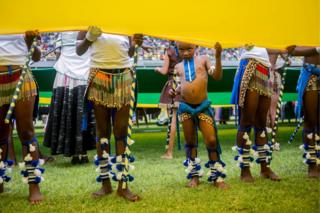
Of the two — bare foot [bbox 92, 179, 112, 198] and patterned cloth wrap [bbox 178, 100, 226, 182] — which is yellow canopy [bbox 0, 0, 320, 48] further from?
bare foot [bbox 92, 179, 112, 198]

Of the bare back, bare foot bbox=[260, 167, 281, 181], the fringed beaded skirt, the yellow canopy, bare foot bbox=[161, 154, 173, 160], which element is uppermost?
the yellow canopy

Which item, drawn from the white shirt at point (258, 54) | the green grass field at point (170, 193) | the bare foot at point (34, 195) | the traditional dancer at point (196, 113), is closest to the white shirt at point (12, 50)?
the bare foot at point (34, 195)

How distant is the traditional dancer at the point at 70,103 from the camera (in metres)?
5.08

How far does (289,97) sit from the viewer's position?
28.4ft

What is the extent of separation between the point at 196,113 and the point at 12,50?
164 centimetres

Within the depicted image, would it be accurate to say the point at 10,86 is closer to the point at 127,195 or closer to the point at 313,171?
the point at 127,195

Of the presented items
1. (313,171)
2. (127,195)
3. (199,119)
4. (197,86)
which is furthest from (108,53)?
(313,171)

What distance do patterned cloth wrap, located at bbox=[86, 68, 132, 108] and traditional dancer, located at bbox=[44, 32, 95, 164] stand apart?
1.60m

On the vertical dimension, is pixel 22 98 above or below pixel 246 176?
above

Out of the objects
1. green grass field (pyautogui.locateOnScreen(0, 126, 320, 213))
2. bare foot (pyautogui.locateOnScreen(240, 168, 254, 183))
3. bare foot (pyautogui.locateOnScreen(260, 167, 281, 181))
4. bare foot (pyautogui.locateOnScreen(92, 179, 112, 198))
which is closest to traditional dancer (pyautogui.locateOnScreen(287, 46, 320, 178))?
green grass field (pyautogui.locateOnScreen(0, 126, 320, 213))

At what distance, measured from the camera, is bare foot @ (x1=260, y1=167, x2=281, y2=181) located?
159 inches

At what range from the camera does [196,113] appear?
3.87m

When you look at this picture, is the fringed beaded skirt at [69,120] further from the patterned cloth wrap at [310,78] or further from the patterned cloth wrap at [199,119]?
the patterned cloth wrap at [310,78]

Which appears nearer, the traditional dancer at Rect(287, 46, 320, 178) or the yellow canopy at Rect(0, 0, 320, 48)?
the yellow canopy at Rect(0, 0, 320, 48)
